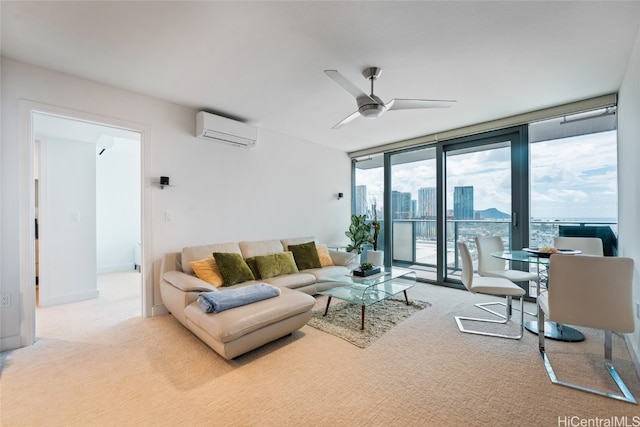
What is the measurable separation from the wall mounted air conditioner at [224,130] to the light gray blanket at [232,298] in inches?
85.1

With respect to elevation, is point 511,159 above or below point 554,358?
above

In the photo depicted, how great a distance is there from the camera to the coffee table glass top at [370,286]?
9.80 feet

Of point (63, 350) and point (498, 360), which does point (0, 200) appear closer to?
point (63, 350)

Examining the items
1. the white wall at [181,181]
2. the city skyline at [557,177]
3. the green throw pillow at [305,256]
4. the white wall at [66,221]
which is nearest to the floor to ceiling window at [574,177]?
the city skyline at [557,177]

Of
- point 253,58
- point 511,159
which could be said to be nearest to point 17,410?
point 253,58

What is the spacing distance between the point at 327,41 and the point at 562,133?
369 centimetres

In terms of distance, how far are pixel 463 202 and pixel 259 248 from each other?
3443 mm

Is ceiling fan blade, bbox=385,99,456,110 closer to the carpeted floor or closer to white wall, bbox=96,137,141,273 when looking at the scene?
the carpeted floor

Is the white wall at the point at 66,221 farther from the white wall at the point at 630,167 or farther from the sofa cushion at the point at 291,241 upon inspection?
the white wall at the point at 630,167

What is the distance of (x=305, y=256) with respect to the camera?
167 inches

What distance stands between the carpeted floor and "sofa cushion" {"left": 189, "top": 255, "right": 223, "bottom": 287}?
1.87ft

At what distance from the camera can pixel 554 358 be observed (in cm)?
232

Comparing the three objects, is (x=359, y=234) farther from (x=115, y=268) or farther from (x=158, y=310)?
(x=115, y=268)

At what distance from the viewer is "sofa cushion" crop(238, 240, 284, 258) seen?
3871 mm
